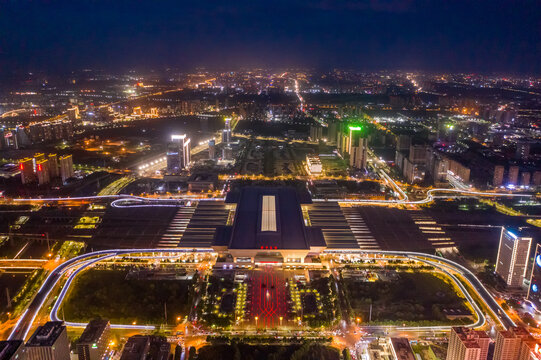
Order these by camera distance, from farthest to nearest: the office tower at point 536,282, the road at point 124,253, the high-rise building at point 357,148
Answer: the high-rise building at point 357,148
the office tower at point 536,282
the road at point 124,253

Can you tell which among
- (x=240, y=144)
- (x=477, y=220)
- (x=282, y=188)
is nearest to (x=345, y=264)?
(x=282, y=188)

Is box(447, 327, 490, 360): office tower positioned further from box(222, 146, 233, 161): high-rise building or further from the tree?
box(222, 146, 233, 161): high-rise building

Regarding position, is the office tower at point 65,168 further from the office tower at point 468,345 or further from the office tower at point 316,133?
the office tower at point 468,345

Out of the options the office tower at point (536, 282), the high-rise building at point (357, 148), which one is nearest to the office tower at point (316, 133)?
the high-rise building at point (357, 148)

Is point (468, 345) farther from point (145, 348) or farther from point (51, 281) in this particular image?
point (51, 281)

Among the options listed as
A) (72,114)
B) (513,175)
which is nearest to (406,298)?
(513,175)

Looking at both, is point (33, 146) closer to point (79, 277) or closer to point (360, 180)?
point (79, 277)
